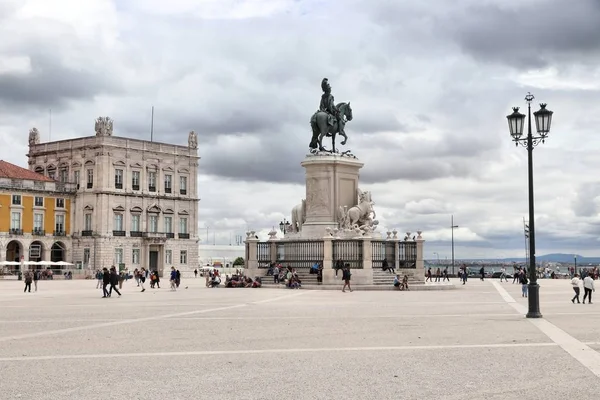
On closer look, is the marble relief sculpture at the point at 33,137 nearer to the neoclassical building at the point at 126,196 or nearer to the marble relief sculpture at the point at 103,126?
the neoclassical building at the point at 126,196

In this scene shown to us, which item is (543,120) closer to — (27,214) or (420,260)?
(420,260)

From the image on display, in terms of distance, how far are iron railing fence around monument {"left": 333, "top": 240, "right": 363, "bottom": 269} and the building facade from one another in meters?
53.6

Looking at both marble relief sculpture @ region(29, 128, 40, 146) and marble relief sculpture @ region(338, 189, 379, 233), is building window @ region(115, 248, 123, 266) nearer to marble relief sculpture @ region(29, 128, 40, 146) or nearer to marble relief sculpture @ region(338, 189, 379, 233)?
marble relief sculpture @ region(29, 128, 40, 146)

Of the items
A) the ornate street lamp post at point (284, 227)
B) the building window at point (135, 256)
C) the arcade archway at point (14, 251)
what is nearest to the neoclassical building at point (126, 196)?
the building window at point (135, 256)

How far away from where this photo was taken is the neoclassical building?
285 feet

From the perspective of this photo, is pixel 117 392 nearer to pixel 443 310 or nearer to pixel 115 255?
pixel 443 310

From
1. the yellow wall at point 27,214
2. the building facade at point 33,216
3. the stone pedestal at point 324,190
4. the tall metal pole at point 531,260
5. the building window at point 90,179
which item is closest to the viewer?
the tall metal pole at point 531,260

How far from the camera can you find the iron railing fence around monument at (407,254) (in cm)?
3912

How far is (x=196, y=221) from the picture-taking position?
9531 centimetres

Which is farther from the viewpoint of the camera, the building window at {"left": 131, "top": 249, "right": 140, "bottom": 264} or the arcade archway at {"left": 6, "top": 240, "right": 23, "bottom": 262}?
the building window at {"left": 131, "top": 249, "right": 140, "bottom": 264}

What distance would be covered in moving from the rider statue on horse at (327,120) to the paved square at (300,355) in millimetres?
20185

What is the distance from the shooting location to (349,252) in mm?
35844

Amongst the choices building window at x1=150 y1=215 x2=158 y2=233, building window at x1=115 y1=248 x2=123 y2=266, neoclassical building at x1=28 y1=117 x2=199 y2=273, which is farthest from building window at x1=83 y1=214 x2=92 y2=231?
building window at x1=150 y1=215 x2=158 y2=233

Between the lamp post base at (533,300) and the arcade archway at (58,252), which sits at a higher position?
the arcade archway at (58,252)
